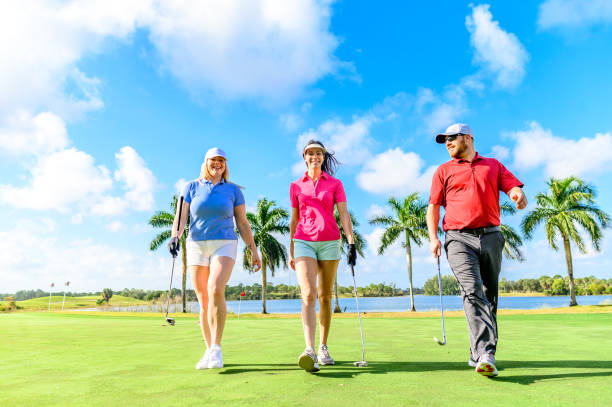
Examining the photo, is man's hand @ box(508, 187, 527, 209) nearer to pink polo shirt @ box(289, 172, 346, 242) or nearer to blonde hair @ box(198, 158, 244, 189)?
pink polo shirt @ box(289, 172, 346, 242)

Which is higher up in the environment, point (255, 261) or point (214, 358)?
point (255, 261)

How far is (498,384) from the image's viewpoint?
3543 millimetres

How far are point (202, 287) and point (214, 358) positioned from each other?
84cm

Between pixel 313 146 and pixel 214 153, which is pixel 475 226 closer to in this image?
pixel 313 146

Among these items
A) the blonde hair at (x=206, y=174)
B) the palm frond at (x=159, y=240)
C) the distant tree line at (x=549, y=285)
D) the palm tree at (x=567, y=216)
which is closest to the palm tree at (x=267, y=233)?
the palm frond at (x=159, y=240)

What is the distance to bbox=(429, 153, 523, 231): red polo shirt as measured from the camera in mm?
4344

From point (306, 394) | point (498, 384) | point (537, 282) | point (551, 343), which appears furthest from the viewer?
point (537, 282)

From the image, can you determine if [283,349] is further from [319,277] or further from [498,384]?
[498,384]

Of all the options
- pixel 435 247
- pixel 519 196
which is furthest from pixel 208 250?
pixel 519 196

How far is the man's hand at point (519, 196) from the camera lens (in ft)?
14.0

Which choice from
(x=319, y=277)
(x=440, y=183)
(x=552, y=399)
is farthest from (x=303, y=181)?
(x=552, y=399)

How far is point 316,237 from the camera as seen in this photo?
4.84 m

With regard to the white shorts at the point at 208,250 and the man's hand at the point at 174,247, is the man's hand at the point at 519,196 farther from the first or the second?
the man's hand at the point at 174,247

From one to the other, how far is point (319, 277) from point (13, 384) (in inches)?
128
